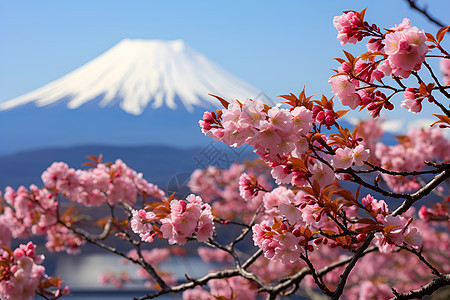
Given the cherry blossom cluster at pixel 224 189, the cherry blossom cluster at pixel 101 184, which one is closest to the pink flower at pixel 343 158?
the cherry blossom cluster at pixel 101 184

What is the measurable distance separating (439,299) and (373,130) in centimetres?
172

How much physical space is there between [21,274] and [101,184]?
937 millimetres

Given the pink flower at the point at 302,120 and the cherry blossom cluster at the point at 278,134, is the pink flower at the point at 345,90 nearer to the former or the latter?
the cherry blossom cluster at the point at 278,134

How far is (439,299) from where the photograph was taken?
391 centimetres

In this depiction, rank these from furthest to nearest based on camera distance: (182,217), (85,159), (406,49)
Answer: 1. (85,159)
2. (182,217)
3. (406,49)

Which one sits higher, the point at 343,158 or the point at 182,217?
the point at 343,158

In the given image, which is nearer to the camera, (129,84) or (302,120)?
(302,120)

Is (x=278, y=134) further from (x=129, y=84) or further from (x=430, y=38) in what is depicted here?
(x=129, y=84)

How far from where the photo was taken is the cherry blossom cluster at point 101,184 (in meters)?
2.47

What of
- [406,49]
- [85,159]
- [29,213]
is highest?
[85,159]

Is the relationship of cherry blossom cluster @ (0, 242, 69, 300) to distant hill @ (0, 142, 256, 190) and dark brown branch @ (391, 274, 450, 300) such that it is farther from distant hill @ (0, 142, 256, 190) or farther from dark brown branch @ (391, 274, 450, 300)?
distant hill @ (0, 142, 256, 190)

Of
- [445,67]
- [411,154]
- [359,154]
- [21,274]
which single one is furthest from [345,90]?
[411,154]

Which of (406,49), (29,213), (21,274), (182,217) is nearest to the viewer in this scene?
(406,49)

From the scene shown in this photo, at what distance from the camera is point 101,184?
2.50m
